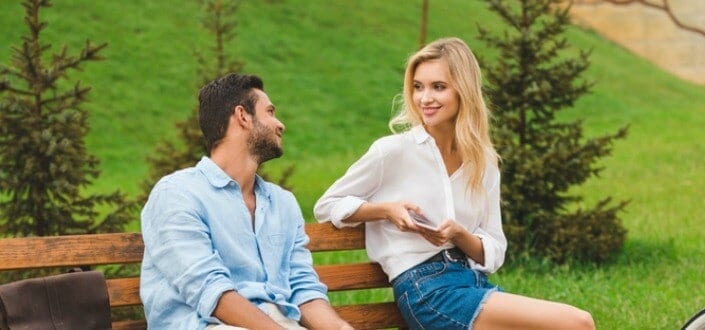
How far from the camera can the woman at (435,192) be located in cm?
480

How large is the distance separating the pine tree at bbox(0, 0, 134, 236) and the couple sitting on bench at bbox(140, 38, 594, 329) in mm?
3402

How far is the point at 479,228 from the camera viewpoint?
5004 millimetres

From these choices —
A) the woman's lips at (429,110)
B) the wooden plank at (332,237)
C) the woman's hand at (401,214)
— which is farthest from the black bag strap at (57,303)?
the woman's lips at (429,110)

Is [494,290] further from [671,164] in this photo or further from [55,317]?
[671,164]

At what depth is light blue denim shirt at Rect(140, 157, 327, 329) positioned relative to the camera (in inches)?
163

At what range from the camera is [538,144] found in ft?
32.5

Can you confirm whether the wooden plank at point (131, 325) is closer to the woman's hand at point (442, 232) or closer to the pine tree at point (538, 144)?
the woman's hand at point (442, 232)

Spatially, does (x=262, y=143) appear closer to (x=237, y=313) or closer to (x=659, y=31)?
(x=237, y=313)

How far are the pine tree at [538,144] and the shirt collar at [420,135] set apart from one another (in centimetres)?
474

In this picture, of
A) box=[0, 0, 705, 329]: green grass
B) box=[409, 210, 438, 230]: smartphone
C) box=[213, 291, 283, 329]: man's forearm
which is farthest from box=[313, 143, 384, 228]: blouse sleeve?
box=[0, 0, 705, 329]: green grass

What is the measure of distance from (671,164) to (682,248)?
28.3 ft

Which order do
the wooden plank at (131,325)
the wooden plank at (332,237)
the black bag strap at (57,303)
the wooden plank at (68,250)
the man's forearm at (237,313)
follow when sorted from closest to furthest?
the man's forearm at (237,313) < the black bag strap at (57,303) < the wooden plank at (68,250) < the wooden plank at (131,325) < the wooden plank at (332,237)

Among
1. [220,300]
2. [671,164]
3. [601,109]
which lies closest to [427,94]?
[220,300]

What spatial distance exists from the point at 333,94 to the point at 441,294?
60.3 ft
